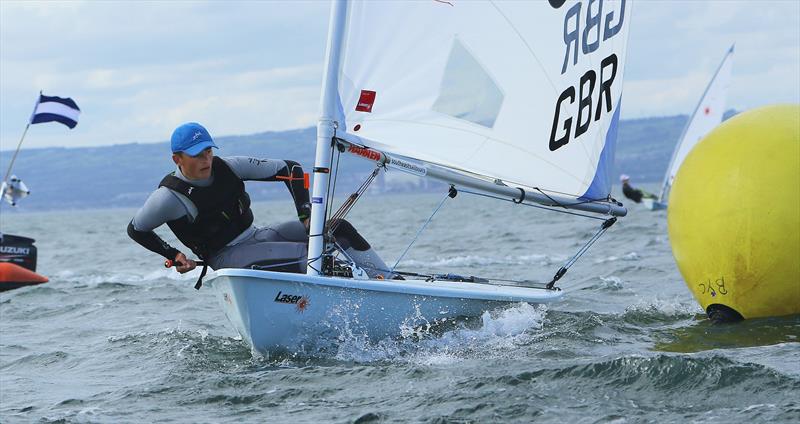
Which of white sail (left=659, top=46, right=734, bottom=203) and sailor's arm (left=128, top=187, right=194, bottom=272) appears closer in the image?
sailor's arm (left=128, top=187, right=194, bottom=272)

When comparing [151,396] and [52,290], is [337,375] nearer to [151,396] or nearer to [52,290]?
[151,396]

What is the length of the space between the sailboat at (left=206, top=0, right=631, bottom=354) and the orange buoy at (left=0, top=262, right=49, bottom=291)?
699 cm

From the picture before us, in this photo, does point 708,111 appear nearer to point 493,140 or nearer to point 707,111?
point 707,111

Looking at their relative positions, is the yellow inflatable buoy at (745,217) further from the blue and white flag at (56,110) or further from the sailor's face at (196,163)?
the blue and white flag at (56,110)

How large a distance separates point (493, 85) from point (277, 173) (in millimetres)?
1482

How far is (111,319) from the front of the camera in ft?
31.0

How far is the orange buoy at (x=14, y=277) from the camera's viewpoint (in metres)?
12.2

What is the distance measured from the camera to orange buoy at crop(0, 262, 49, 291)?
12211mm

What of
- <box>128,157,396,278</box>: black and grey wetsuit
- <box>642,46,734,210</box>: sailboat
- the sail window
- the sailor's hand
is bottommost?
the sailor's hand

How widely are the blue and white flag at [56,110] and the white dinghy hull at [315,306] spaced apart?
833 centimetres

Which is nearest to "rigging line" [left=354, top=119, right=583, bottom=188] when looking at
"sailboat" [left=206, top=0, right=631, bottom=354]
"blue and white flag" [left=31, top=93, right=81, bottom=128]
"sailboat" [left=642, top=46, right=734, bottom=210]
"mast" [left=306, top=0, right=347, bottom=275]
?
"sailboat" [left=206, top=0, right=631, bottom=354]

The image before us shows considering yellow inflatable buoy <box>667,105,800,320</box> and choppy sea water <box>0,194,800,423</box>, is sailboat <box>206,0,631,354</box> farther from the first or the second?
yellow inflatable buoy <box>667,105,800,320</box>

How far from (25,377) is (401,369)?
2567 millimetres

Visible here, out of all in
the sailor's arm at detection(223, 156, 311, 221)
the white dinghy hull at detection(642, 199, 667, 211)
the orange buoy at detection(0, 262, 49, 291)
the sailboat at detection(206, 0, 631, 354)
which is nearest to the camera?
the sailboat at detection(206, 0, 631, 354)
